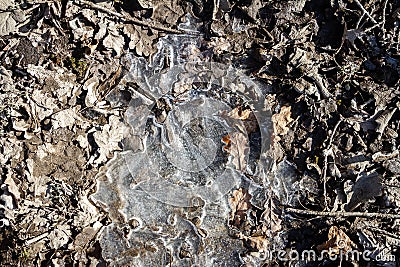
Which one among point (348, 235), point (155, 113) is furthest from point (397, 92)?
point (155, 113)

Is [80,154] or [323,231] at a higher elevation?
[80,154]

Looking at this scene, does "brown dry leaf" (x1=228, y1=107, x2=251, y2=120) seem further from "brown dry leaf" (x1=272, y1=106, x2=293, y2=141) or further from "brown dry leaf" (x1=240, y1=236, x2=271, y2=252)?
"brown dry leaf" (x1=240, y1=236, x2=271, y2=252)

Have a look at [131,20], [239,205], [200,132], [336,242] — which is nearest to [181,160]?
[200,132]

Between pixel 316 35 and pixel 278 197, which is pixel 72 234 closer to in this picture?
pixel 278 197

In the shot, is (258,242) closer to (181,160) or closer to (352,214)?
(352,214)

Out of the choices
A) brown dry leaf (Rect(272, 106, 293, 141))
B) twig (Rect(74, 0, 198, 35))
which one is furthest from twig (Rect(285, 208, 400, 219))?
twig (Rect(74, 0, 198, 35))

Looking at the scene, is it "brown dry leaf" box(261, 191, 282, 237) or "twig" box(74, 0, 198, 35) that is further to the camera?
"brown dry leaf" box(261, 191, 282, 237)

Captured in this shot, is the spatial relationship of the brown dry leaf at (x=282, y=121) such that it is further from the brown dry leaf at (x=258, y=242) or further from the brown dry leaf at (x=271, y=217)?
the brown dry leaf at (x=258, y=242)
